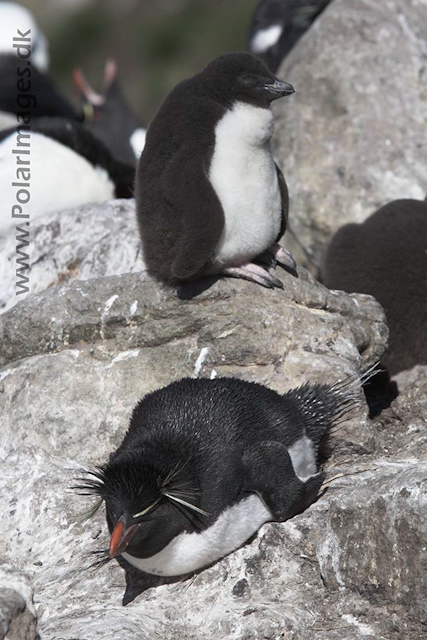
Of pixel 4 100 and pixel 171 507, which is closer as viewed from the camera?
pixel 171 507

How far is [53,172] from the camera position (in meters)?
7.32

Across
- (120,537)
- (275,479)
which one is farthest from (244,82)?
(120,537)

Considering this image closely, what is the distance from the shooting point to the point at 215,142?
515 cm

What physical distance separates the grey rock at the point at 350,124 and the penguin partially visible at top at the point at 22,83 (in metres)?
2.84

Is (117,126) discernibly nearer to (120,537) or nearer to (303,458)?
(303,458)

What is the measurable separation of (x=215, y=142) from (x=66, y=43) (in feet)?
61.3

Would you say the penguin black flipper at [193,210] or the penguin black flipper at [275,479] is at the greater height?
the penguin black flipper at [193,210]

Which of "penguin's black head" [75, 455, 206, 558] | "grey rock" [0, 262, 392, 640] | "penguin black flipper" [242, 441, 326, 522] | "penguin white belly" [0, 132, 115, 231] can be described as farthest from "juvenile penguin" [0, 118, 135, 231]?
"penguin's black head" [75, 455, 206, 558]

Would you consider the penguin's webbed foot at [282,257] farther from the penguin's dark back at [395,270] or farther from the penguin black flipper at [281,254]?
the penguin's dark back at [395,270]

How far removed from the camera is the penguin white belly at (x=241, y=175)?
202 inches

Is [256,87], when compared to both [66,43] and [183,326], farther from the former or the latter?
[66,43]

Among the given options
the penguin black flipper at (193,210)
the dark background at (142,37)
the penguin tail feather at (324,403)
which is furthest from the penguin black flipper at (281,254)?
the dark background at (142,37)

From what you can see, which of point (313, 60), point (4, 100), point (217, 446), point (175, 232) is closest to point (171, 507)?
point (217, 446)

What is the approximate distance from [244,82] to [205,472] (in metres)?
1.91
